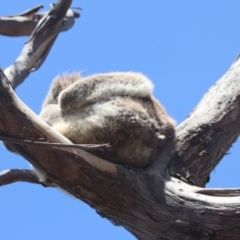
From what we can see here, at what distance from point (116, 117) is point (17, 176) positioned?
2.96ft

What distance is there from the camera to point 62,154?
3.01 metres

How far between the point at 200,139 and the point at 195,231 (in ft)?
2.70

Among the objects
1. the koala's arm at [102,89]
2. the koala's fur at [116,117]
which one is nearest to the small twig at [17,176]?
the koala's fur at [116,117]

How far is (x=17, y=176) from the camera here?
3.80 meters

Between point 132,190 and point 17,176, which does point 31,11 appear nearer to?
point 17,176

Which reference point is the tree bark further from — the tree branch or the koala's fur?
the tree branch

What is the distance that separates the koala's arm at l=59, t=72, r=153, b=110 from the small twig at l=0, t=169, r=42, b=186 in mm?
550

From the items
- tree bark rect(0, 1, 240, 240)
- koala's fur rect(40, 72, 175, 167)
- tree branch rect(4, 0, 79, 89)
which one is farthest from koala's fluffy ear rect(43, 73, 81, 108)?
tree bark rect(0, 1, 240, 240)

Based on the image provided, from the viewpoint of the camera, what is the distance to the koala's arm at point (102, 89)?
3650 mm

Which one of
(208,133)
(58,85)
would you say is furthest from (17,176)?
(208,133)

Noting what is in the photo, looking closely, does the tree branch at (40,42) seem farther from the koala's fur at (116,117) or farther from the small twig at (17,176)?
the small twig at (17,176)

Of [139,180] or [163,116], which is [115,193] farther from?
[163,116]

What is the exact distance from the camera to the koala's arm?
365 centimetres

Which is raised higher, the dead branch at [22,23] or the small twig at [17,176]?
the dead branch at [22,23]
